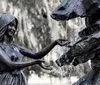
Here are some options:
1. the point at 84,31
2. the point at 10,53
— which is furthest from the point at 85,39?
the point at 10,53

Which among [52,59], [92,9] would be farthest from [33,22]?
[92,9]

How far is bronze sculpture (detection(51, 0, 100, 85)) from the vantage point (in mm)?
3912

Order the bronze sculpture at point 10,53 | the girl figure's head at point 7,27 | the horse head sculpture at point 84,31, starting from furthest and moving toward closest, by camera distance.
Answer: the girl figure's head at point 7,27, the bronze sculpture at point 10,53, the horse head sculpture at point 84,31

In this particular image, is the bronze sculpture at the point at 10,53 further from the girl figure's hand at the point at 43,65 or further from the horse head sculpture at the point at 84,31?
the horse head sculpture at the point at 84,31

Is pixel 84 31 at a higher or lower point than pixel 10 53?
higher

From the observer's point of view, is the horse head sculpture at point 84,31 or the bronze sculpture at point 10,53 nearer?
the horse head sculpture at point 84,31

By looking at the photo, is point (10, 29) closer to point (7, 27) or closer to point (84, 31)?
point (7, 27)

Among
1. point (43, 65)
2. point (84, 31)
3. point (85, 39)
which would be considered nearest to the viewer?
point (85, 39)

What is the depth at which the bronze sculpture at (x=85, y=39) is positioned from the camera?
391cm

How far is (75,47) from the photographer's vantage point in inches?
154

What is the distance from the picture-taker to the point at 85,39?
3939 mm

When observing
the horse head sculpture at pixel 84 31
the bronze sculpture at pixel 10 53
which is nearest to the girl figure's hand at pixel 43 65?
the bronze sculpture at pixel 10 53

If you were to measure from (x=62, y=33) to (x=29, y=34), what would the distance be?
1216 millimetres

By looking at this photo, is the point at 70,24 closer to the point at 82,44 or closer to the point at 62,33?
the point at 62,33
